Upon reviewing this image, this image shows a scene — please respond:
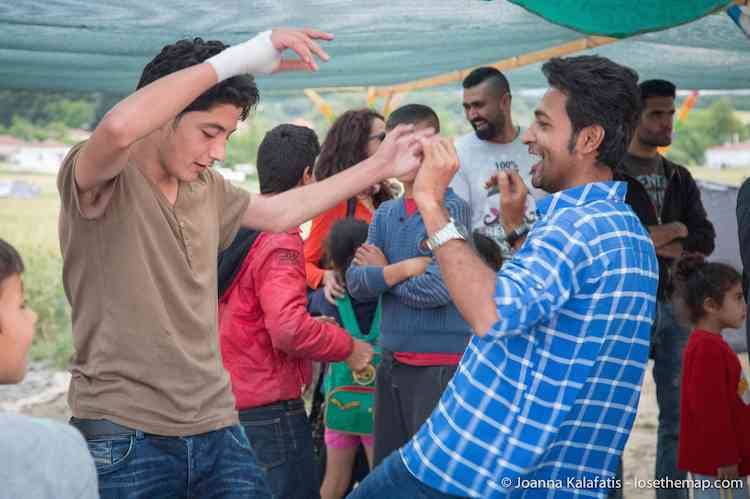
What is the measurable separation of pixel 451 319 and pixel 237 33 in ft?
5.00

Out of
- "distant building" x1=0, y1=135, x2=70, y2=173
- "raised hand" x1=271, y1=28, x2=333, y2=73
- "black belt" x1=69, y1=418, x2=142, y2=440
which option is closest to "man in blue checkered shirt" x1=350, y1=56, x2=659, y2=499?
"raised hand" x1=271, y1=28, x2=333, y2=73

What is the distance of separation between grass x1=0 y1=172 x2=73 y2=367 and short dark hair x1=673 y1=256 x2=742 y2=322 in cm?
874

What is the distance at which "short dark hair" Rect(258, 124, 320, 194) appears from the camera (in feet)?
13.7

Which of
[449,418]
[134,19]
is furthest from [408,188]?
[449,418]

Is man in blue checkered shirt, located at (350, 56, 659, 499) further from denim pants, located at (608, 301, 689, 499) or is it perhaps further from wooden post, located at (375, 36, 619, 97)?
wooden post, located at (375, 36, 619, 97)

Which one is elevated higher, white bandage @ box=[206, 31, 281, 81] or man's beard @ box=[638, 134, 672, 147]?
white bandage @ box=[206, 31, 281, 81]

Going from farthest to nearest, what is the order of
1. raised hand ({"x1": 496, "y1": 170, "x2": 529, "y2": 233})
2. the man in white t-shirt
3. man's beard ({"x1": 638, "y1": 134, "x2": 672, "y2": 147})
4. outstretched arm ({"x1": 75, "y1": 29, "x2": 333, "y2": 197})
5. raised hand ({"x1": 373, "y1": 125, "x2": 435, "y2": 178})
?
man's beard ({"x1": 638, "y1": 134, "x2": 672, "y2": 147}), the man in white t-shirt, raised hand ({"x1": 496, "y1": 170, "x2": 529, "y2": 233}), raised hand ({"x1": 373, "y1": 125, "x2": 435, "y2": 178}), outstretched arm ({"x1": 75, "y1": 29, "x2": 333, "y2": 197})

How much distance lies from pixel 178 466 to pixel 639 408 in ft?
24.8

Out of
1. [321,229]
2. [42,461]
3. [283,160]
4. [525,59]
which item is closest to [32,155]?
[525,59]

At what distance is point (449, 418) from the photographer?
2602 millimetres

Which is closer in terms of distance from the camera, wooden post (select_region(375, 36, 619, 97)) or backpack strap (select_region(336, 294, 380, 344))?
backpack strap (select_region(336, 294, 380, 344))

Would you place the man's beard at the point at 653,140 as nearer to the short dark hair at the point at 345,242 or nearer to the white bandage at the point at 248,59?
the short dark hair at the point at 345,242

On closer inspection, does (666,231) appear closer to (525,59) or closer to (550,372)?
(525,59)

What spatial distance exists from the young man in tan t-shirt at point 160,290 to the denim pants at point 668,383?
2.80m
